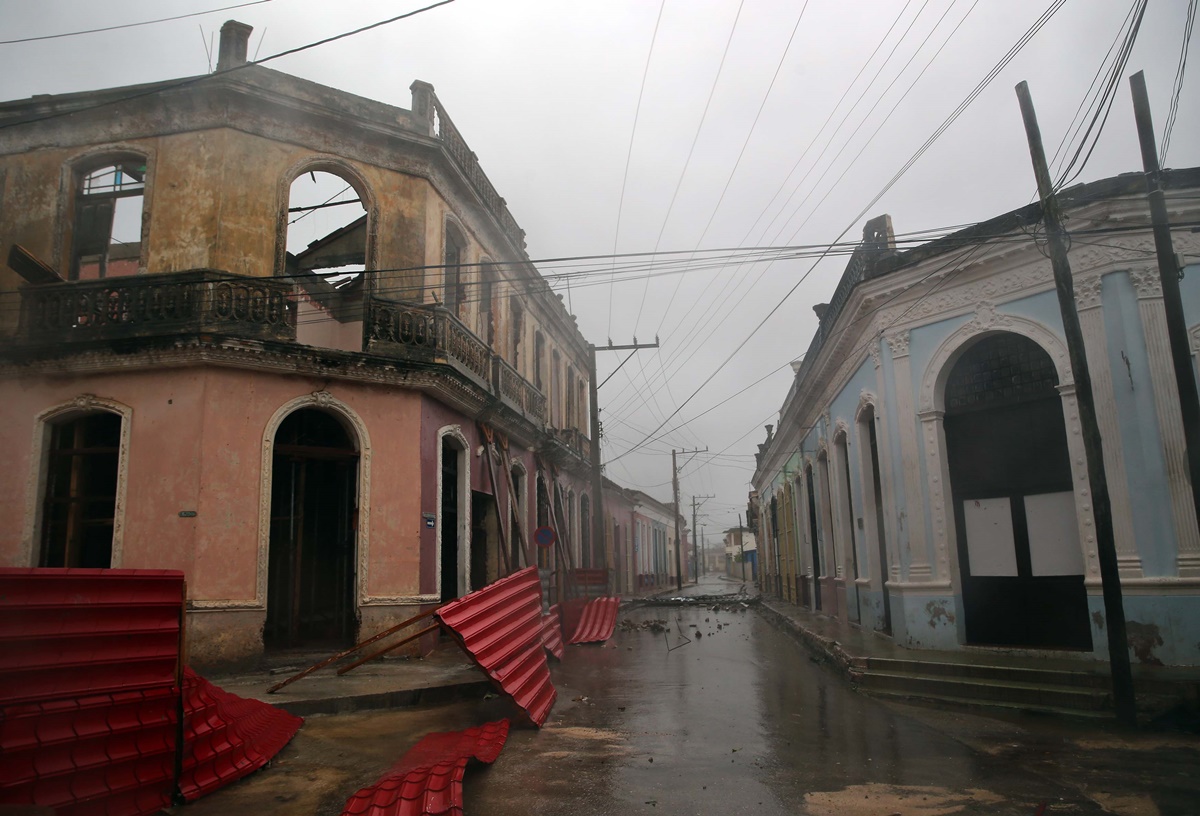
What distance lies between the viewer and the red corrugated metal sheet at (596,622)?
16344 mm

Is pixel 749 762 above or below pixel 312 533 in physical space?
below

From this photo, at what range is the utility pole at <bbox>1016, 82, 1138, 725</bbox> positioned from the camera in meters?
7.60

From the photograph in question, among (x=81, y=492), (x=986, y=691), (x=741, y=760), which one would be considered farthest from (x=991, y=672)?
(x=81, y=492)

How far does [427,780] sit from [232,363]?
310 inches

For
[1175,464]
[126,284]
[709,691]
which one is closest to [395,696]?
[709,691]

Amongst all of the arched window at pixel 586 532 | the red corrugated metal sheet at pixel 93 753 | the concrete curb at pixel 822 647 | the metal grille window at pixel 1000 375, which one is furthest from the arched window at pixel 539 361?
the red corrugated metal sheet at pixel 93 753

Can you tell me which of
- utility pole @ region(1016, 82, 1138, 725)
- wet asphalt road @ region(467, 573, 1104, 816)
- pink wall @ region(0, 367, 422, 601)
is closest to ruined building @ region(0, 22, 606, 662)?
pink wall @ region(0, 367, 422, 601)

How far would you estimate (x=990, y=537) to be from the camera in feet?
36.8

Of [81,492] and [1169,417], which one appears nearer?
[1169,417]

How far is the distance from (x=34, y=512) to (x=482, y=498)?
26.3ft

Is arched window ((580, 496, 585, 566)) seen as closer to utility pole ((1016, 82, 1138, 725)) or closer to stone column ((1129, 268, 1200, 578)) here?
stone column ((1129, 268, 1200, 578))

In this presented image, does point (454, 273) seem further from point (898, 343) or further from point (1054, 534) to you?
point (1054, 534)

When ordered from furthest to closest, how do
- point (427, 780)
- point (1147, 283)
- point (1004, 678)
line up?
point (1147, 283)
point (1004, 678)
point (427, 780)

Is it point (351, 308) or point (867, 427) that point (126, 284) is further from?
point (867, 427)
